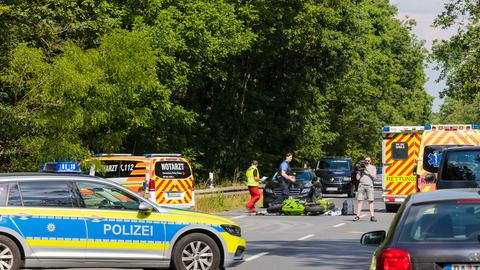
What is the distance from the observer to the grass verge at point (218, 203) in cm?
3108

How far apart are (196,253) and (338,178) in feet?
107

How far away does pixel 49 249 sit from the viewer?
12625 mm

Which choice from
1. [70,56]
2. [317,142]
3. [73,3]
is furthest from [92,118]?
[317,142]

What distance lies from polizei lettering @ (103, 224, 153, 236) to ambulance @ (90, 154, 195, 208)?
12.7 meters

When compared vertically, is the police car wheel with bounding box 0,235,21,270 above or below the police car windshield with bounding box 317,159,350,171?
below

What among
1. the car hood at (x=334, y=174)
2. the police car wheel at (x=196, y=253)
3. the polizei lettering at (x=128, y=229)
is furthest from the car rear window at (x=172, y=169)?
the car hood at (x=334, y=174)

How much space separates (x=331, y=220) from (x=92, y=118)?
7110 mm

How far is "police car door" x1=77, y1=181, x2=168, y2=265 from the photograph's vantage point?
41.9 feet

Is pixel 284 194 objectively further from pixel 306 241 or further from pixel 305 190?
pixel 306 241

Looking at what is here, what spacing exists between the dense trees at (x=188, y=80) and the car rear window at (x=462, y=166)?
1065 centimetres

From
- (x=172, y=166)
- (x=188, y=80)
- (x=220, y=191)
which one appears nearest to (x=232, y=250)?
(x=172, y=166)

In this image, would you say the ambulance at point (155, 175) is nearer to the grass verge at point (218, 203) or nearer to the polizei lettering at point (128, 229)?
the grass verge at point (218, 203)

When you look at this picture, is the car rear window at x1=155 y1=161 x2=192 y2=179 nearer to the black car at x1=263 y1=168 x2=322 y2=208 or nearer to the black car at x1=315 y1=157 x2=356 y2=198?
the black car at x1=263 y1=168 x2=322 y2=208

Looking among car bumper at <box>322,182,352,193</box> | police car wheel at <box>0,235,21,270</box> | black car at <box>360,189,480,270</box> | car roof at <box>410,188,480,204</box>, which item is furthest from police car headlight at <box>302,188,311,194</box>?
black car at <box>360,189,480,270</box>
